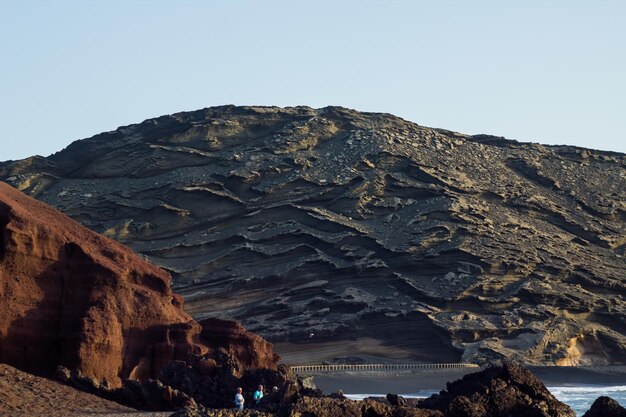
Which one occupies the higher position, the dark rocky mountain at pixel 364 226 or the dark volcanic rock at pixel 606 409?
the dark rocky mountain at pixel 364 226

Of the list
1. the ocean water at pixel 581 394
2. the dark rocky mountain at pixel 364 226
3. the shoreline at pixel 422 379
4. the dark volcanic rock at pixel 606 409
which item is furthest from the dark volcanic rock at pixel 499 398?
the dark rocky mountain at pixel 364 226

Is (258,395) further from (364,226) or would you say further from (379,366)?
(364,226)

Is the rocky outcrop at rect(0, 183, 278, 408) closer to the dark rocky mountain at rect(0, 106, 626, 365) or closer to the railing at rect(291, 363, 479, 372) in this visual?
the railing at rect(291, 363, 479, 372)

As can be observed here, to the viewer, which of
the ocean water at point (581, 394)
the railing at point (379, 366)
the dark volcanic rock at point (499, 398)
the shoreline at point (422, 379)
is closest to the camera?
the dark volcanic rock at point (499, 398)

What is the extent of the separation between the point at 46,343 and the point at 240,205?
5428cm

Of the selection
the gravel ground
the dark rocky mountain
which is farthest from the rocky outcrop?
the dark rocky mountain

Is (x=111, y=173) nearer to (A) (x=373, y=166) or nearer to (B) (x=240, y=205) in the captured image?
(B) (x=240, y=205)

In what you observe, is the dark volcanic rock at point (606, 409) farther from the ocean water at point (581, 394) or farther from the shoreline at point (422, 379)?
the shoreline at point (422, 379)

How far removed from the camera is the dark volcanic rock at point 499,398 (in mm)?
21984

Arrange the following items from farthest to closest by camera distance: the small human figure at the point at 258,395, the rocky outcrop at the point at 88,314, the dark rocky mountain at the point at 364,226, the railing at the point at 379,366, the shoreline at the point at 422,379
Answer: the dark rocky mountain at the point at 364,226 → the railing at the point at 379,366 → the shoreline at the point at 422,379 → the rocky outcrop at the point at 88,314 → the small human figure at the point at 258,395

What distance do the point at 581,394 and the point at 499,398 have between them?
33758 mm

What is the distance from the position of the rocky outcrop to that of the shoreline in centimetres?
2493

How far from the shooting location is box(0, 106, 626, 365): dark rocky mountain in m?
68.7

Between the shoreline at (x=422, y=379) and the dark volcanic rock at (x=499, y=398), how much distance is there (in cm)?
2741
